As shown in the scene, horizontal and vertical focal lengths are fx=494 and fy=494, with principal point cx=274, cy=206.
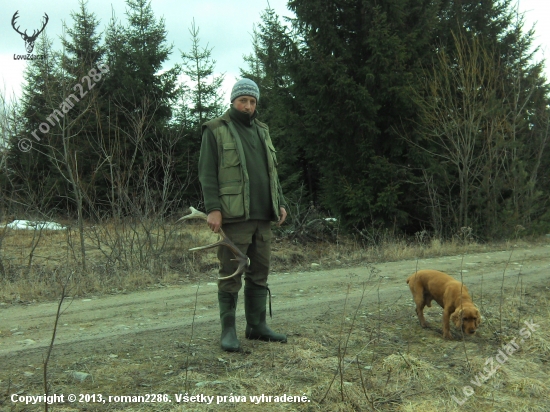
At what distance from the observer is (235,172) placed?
421cm

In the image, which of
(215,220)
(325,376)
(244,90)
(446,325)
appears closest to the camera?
(325,376)

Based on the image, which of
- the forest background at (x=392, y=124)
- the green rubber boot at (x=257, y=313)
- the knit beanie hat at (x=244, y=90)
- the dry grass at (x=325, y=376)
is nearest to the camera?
the dry grass at (x=325, y=376)

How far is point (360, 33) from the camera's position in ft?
50.9

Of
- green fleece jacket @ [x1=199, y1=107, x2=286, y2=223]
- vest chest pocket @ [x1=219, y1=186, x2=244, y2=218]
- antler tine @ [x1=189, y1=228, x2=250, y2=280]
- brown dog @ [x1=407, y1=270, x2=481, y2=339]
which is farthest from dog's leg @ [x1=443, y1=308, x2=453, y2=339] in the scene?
vest chest pocket @ [x1=219, y1=186, x2=244, y2=218]

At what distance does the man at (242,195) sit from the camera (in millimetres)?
4188

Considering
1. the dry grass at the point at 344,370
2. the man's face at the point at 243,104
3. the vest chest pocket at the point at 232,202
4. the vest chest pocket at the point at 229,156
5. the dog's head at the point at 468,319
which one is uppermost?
the man's face at the point at 243,104

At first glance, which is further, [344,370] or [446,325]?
[446,325]

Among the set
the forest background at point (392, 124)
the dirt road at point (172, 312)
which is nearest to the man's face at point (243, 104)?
the dirt road at point (172, 312)

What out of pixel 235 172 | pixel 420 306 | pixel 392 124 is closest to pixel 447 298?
pixel 420 306

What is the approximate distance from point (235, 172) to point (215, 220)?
447mm

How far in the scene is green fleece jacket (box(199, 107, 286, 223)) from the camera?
13.7 ft

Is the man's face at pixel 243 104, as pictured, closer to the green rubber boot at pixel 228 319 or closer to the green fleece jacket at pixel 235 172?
the green fleece jacket at pixel 235 172

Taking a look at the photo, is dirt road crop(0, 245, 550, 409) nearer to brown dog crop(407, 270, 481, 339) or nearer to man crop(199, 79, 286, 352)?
man crop(199, 79, 286, 352)

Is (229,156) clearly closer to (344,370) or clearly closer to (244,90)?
(244,90)
